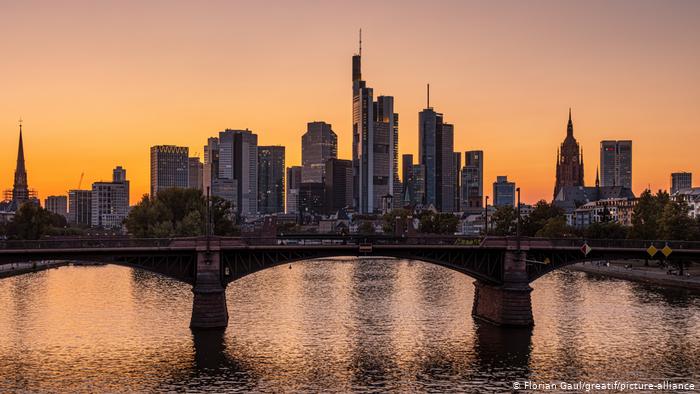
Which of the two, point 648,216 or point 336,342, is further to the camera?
point 648,216

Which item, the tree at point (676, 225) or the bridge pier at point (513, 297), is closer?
the bridge pier at point (513, 297)

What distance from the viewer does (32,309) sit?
9800cm

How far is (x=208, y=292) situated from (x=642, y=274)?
90561mm

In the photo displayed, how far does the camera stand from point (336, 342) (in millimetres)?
74750

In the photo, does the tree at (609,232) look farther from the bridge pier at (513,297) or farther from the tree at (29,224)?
the tree at (29,224)

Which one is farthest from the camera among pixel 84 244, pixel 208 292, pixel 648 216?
pixel 648 216

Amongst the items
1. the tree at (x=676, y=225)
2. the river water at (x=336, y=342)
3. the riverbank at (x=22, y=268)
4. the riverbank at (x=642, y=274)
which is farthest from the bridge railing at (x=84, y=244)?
the tree at (x=676, y=225)

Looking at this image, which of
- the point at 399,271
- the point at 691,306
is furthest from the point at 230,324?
the point at 399,271

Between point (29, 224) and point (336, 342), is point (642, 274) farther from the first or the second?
point (29, 224)

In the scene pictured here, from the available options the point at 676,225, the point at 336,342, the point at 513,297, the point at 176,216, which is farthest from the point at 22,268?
the point at 676,225

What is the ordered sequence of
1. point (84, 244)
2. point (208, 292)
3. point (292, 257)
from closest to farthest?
1. point (208, 292)
2. point (84, 244)
3. point (292, 257)

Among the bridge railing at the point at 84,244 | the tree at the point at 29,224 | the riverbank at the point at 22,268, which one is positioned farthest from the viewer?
the tree at the point at 29,224

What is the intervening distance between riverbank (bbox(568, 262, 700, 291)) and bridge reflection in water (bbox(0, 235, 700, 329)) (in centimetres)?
4363

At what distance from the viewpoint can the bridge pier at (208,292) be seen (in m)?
78.9
